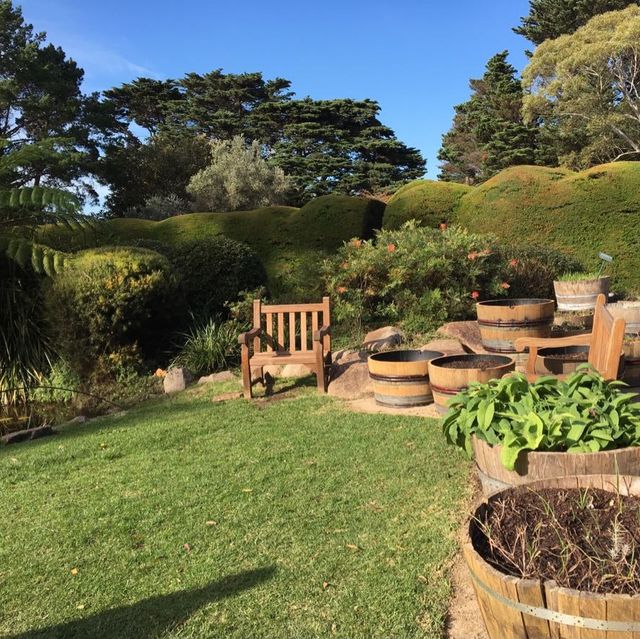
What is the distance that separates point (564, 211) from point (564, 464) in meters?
8.70

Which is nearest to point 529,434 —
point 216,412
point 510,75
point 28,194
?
point 216,412

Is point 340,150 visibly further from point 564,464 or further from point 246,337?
point 564,464

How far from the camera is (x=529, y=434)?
6.82ft

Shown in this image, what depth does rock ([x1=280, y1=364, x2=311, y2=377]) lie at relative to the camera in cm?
669

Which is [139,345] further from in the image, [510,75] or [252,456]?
[510,75]

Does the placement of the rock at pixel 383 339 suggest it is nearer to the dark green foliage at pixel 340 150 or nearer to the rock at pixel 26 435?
the rock at pixel 26 435

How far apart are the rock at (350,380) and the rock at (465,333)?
1101 mm

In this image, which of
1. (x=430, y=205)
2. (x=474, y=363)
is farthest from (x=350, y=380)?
(x=430, y=205)

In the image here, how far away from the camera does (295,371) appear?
673 cm

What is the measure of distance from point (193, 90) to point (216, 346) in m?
29.7

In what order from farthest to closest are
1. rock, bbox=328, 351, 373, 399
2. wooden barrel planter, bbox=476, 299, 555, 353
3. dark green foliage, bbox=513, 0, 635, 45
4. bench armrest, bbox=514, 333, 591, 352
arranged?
dark green foliage, bbox=513, 0, 635, 45
rock, bbox=328, 351, 373, 399
wooden barrel planter, bbox=476, 299, 555, 353
bench armrest, bbox=514, 333, 591, 352

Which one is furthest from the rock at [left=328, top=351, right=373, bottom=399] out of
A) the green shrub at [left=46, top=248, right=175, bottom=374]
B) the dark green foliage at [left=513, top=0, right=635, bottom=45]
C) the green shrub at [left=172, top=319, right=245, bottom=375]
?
the dark green foliage at [left=513, top=0, right=635, bottom=45]

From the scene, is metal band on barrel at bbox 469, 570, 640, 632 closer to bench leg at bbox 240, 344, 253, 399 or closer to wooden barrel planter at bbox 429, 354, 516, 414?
wooden barrel planter at bbox 429, 354, 516, 414

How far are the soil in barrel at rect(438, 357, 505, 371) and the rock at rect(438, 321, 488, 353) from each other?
5.07 ft
